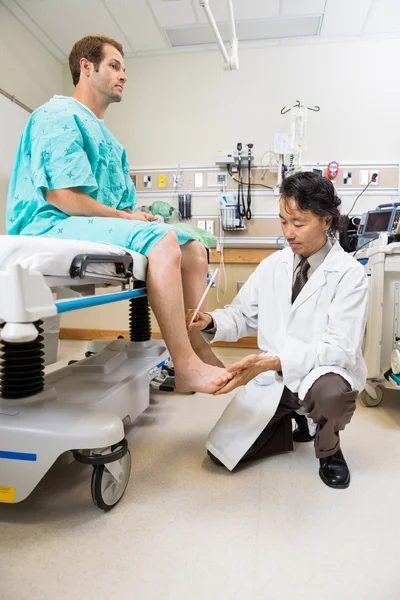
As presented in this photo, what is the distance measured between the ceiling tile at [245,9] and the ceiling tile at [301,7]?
62 mm

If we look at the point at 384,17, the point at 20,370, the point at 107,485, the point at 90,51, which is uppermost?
the point at 384,17

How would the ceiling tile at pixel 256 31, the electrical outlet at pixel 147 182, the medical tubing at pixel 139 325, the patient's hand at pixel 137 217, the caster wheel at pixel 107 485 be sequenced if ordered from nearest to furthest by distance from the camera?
the caster wheel at pixel 107 485 → the patient's hand at pixel 137 217 → the medical tubing at pixel 139 325 → the ceiling tile at pixel 256 31 → the electrical outlet at pixel 147 182

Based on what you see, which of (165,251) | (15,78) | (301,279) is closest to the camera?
(165,251)

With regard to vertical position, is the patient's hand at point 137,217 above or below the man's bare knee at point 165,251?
above

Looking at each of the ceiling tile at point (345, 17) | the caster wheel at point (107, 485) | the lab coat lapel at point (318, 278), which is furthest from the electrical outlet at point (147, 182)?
the caster wheel at point (107, 485)

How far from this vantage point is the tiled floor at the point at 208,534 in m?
0.82

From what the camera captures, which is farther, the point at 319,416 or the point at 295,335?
the point at 295,335

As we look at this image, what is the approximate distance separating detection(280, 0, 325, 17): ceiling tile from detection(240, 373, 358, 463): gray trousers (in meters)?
3.16

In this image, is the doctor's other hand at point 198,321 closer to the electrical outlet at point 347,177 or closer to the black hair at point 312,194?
the black hair at point 312,194

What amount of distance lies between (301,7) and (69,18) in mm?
1868

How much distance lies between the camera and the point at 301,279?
141 cm

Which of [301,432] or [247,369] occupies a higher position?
[247,369]

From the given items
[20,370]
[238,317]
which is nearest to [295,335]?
[238,317]

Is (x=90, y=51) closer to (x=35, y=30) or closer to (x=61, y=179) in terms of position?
(x=61, y=179)
